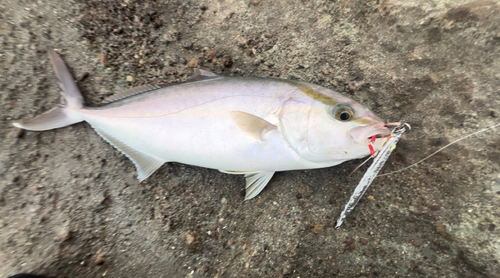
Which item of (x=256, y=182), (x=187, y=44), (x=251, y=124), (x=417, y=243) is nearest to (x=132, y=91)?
(x=187, y=44)

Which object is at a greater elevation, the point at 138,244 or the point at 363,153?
the point at 363,153

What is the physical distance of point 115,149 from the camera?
1.69 metres

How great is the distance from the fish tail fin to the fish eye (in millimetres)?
1576

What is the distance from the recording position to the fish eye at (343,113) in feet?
4.43

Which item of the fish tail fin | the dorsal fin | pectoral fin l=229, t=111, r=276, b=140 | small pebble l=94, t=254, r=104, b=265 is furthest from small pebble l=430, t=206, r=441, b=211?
the fish tail fin

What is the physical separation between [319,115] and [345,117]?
139mm

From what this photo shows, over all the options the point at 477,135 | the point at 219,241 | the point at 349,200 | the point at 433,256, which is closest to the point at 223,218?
the point at 219,241

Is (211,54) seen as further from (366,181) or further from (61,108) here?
(366,181)

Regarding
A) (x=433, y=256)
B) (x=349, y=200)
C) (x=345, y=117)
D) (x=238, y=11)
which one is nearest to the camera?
(x=345, y=117)

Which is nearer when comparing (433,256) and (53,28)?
(433,256)

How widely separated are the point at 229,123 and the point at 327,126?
21.7 inches

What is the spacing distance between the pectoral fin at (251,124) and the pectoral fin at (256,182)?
31 cm

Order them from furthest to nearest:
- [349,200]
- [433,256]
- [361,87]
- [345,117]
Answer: [361,87] → [349,200] → [433,256] → [345,117]

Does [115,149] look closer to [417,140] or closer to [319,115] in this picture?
[319,115]
